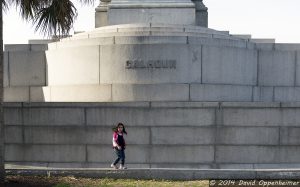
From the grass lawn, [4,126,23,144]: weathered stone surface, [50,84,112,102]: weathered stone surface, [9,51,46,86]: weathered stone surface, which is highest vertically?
[9,51,46,86]: weathered stone surface

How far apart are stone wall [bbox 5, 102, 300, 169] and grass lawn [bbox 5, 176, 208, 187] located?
2.48 metres

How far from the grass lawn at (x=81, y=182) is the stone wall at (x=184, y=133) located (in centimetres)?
248

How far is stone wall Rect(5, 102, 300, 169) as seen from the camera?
12.3 m

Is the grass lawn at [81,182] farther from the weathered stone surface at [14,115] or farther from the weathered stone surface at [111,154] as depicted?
the weathered stone surface at [14,115]

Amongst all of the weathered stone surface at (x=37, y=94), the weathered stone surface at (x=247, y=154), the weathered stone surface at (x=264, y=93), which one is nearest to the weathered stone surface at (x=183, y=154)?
the weathered stone surface at (x=247, y=154)

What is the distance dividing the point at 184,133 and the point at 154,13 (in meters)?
6.08

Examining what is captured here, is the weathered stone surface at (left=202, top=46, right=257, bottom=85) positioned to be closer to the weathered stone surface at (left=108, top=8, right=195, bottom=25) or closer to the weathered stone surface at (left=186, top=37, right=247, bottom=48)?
the weathered stone surface at (left=186, top=37, right=247, bottom=48)

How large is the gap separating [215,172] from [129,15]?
8.60 meters

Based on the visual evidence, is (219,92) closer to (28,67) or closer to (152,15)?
(152,15)

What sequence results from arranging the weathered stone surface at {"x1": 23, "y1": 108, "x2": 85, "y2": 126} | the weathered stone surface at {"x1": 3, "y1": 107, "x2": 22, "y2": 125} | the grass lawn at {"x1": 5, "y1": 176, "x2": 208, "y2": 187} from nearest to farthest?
the grass lawn at {"x1": 5, "y1": 176, "x2": 208, "y2": 187}
the weathered stone surface at {"x1": 23, "y1": 108, "x2": 85, "y2": 126}
the weathered stone surface at {"x1": 3, "y1": 107, "x2": 22, "y2": 125}

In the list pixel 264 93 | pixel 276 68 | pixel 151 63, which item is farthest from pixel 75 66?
pixel 276 68

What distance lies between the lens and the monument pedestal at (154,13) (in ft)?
55.0

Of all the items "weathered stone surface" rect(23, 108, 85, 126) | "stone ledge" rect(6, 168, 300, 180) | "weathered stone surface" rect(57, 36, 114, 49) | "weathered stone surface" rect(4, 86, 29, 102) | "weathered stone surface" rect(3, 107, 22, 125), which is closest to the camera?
"stone ledge" rect(6, 168, 300, 180)

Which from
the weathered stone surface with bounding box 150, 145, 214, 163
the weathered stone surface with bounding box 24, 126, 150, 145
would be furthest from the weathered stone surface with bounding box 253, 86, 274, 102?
the weathered stone surface with bounding box 24, 126, 150, 145
